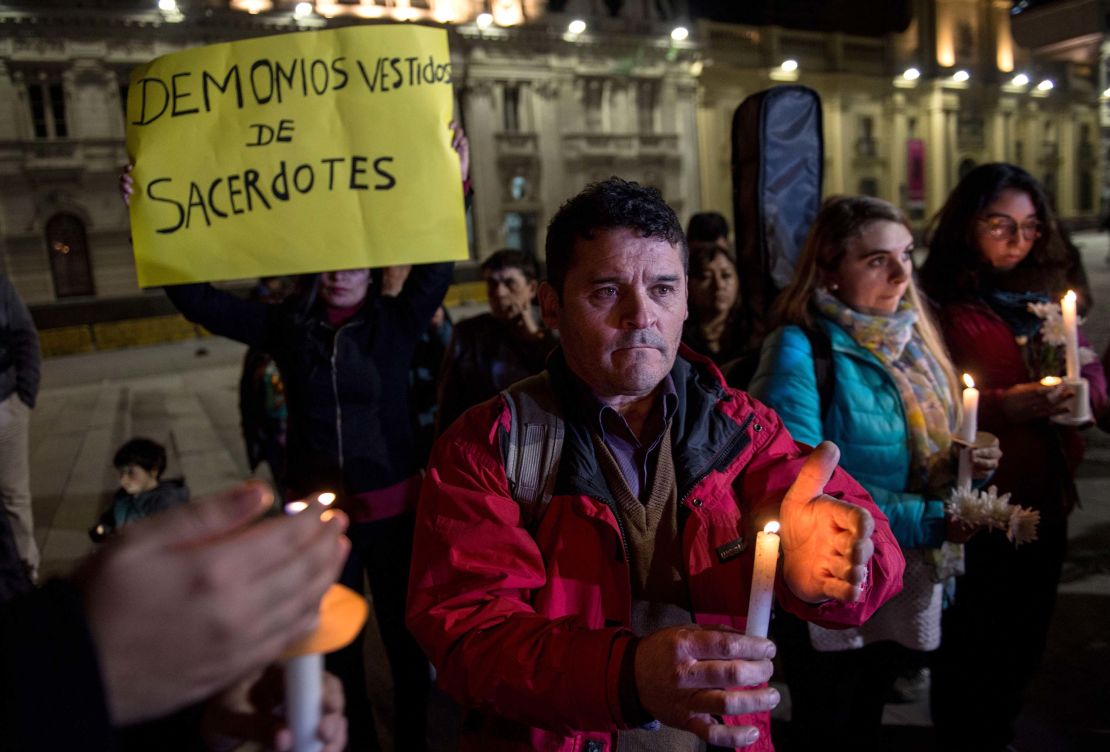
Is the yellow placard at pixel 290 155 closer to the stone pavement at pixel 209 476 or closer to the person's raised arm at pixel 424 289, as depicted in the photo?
the person's raised arm at pixel 424 289

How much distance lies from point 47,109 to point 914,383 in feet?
98.9

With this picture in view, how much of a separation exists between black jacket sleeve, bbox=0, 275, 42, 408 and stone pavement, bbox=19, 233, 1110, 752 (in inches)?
51.5

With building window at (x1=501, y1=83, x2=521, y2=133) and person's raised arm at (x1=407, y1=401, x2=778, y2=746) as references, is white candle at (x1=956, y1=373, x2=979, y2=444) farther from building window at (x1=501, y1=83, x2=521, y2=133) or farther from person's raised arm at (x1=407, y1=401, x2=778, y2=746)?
building window at (x1=501, y1=83, x2=521, y2=133)

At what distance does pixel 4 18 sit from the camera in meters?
24.2

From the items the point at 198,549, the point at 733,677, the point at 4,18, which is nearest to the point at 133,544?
the point at 198,549

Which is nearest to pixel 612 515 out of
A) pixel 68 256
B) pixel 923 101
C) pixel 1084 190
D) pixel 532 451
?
pixel 532 451

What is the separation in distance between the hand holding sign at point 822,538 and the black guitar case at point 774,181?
2033 mm

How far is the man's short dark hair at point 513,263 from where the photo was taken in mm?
3682

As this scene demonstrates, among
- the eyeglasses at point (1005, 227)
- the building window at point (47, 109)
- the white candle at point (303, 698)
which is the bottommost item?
the white candle at point (303, 698)

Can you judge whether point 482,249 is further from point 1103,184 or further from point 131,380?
point 1103,184

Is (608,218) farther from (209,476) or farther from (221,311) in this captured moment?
(209,476)

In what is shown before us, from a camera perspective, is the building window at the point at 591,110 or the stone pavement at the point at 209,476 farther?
the building window at the point at 591,110

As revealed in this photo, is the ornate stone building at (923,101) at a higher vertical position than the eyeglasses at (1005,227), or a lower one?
higher

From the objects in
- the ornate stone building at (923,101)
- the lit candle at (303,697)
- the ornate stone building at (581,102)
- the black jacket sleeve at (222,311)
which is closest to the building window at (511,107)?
the ornate stone building at (581,102)
